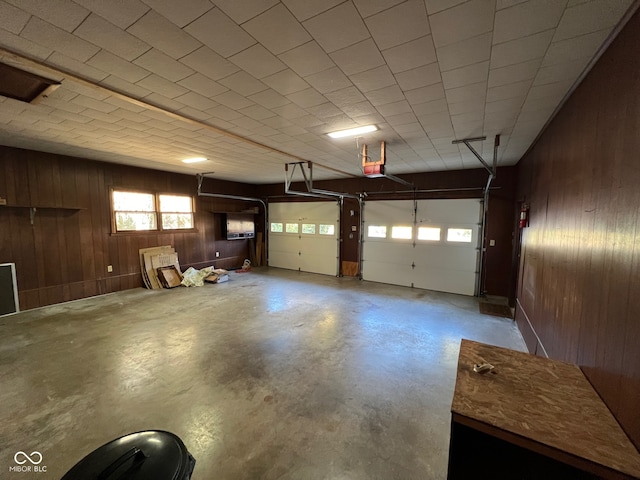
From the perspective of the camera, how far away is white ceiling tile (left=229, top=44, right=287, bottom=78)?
1792mm

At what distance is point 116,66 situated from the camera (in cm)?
198

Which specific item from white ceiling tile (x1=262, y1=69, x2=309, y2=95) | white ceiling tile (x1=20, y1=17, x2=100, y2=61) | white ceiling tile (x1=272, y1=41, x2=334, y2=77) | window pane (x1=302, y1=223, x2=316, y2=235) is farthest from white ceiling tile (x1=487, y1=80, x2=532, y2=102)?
window pane (x1=302, y1=223, x2=316, y2=235)

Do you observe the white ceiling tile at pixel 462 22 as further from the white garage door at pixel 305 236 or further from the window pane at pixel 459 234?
the white garage door at pixel 305 236

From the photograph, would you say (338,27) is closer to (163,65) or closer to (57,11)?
(163,65)

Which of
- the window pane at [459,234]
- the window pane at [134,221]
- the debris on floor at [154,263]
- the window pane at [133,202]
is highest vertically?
the window pane at [133,202]

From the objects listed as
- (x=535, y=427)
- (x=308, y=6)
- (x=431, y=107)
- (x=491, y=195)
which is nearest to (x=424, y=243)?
(x=491, y=195)

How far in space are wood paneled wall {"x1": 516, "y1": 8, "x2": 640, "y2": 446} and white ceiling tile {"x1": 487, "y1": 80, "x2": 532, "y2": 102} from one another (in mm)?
376

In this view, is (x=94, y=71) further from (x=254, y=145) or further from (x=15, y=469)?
(x=15, y=469)

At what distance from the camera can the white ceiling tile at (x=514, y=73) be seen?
1898 millimetres

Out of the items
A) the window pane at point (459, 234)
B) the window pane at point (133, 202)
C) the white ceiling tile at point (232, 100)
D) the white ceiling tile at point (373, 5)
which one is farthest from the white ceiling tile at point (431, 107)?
the window pane at point (133, 202)

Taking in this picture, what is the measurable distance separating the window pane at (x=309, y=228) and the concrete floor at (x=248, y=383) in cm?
364

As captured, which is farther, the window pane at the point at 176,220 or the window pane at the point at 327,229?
the window pane at the point at 327,229

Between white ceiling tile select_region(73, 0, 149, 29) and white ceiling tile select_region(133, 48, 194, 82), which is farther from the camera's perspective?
white ceiling tile select_region(133, 48, 194, 82)

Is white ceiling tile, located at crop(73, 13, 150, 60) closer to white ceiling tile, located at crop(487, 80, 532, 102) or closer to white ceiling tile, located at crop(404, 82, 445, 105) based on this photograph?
white ceiling tile, located at crop(404, 82, 445, 105)
